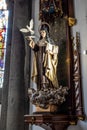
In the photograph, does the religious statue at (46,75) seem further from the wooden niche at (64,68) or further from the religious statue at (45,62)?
the wooden niche at (64,68)

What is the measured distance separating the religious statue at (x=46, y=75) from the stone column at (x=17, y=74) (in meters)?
0.90

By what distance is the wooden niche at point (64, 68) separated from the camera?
4066mm

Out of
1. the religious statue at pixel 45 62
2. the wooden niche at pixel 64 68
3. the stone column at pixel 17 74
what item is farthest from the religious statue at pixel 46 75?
the stone column at pixel 17 74

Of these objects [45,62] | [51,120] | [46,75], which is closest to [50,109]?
[51,120]

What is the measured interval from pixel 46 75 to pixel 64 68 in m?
0.44

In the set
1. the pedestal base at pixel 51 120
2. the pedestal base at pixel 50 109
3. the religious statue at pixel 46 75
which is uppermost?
the religious statue at pixel 46 75

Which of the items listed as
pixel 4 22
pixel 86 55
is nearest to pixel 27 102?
pixel 86 55

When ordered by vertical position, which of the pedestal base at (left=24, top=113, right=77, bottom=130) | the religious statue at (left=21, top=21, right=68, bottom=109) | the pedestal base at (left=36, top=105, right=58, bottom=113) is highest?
the religious statue at (left=21, top=21, right=68, bottom=109)

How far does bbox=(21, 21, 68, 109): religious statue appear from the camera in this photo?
4117 millimetres

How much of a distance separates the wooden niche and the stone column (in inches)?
33.9

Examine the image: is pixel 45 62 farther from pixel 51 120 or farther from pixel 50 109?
pixel 51 120

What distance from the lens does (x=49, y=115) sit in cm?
396

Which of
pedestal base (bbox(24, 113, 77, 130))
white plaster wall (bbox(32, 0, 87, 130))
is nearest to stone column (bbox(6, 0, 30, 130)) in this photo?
white plaster wall (bbox(32, 0, 87, 130))

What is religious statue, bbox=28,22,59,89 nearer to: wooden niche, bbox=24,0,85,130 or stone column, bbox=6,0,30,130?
wooden niche, bbox=24,0,85,130
